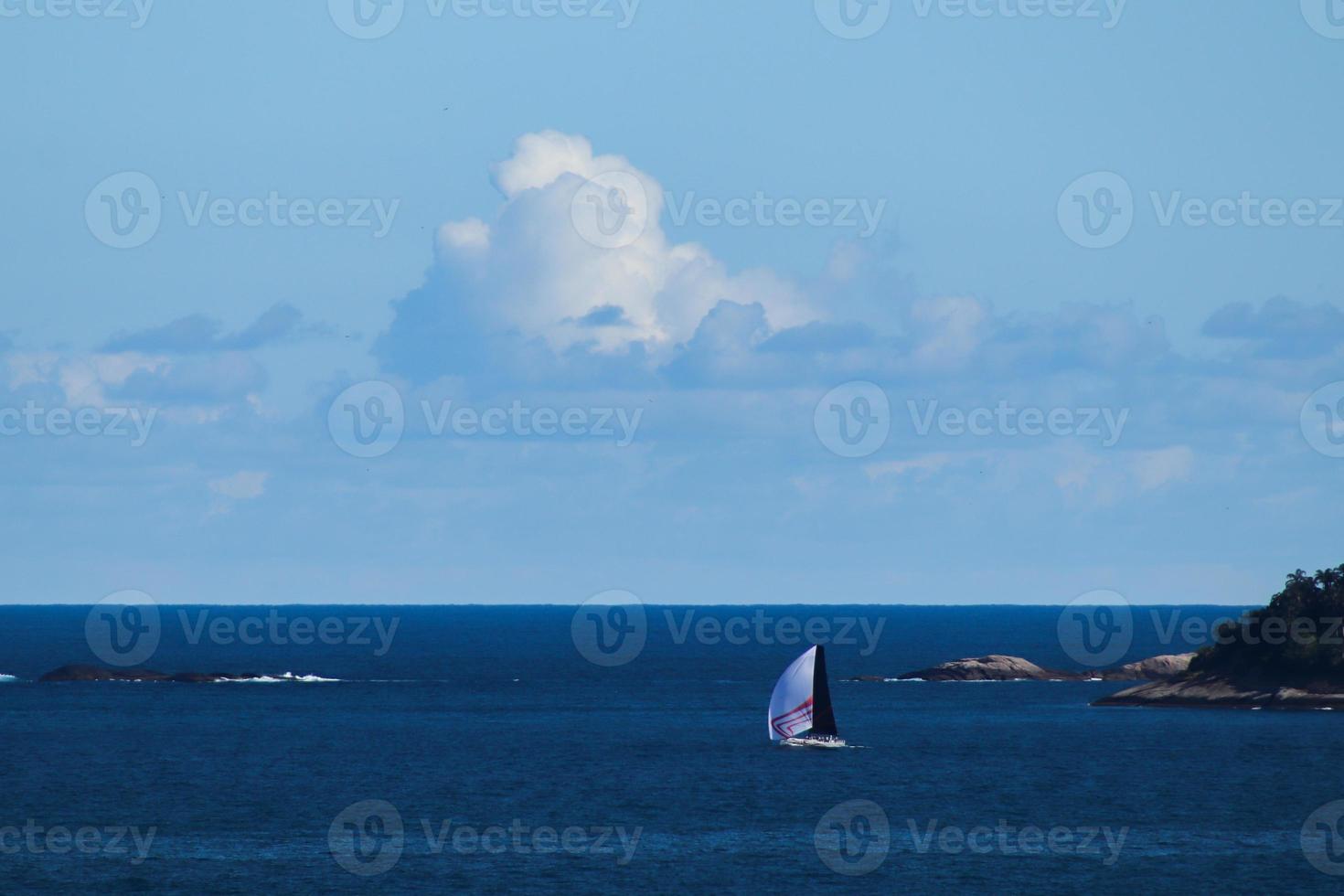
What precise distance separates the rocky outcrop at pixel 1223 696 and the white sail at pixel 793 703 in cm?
4185

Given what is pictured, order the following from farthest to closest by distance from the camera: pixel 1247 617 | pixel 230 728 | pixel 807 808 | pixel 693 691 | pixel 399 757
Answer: pixel 693 691 < pixel 1247 617 < pixel 230 728 < pixel 399 757 < pixel 807 808

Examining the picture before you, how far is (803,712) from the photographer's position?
119 metres

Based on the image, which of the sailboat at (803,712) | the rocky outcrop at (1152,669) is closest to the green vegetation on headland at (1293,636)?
the rocky outcrop at (1152,669)

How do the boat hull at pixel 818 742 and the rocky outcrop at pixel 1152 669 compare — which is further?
the rocky outcrop at pixel 1152 669

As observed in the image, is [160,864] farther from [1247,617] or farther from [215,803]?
[1247,617]

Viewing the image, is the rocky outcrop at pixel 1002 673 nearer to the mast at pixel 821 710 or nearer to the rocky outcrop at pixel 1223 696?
the rocky outcrop at pixel 1223 696

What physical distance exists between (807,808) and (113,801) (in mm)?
34532

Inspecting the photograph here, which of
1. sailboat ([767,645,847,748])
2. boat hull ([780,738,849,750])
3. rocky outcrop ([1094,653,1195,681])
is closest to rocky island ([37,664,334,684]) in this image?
rocky outcrop ([1094,653,1195,681])

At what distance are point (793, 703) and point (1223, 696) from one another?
42598 mm

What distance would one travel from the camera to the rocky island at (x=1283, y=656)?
446ft

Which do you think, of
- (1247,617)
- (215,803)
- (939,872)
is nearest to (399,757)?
(215,803)

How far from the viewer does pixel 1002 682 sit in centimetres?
18412

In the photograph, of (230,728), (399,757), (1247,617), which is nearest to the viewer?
(399,757)

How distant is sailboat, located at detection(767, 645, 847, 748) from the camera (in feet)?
385
